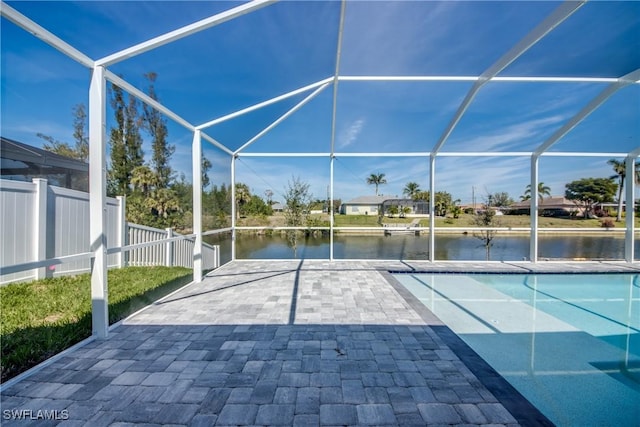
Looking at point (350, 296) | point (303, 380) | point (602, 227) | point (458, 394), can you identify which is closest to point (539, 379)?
point (458, 394)

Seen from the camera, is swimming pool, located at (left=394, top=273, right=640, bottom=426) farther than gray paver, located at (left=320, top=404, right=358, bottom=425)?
Yes

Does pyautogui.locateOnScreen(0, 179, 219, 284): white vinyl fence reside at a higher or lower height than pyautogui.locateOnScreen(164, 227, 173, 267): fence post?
higher

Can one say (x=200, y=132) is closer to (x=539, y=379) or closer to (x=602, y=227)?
(x=539, y=379)

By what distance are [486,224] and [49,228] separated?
26.8 feet

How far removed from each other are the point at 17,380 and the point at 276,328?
200cm

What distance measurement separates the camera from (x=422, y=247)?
6.96 m

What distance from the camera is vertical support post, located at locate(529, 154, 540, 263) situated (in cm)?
618

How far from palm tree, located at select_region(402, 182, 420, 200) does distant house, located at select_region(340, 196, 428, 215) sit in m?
0.15

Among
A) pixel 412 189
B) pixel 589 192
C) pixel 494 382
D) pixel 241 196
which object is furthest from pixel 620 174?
pixel 241 196

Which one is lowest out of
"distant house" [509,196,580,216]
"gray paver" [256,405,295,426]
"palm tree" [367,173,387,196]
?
"gray paver" [256,405,295,426]

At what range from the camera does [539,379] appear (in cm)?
246

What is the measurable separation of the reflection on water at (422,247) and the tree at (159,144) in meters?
2.57

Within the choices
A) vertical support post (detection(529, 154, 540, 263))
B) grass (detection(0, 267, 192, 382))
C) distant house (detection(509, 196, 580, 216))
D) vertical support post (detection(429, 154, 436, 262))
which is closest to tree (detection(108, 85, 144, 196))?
grass (detection(0, 267, 192, 382))

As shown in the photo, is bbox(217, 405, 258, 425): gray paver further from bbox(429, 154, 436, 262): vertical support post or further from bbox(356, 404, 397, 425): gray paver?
bbox(429, 154, 436, 262): vertical support post
